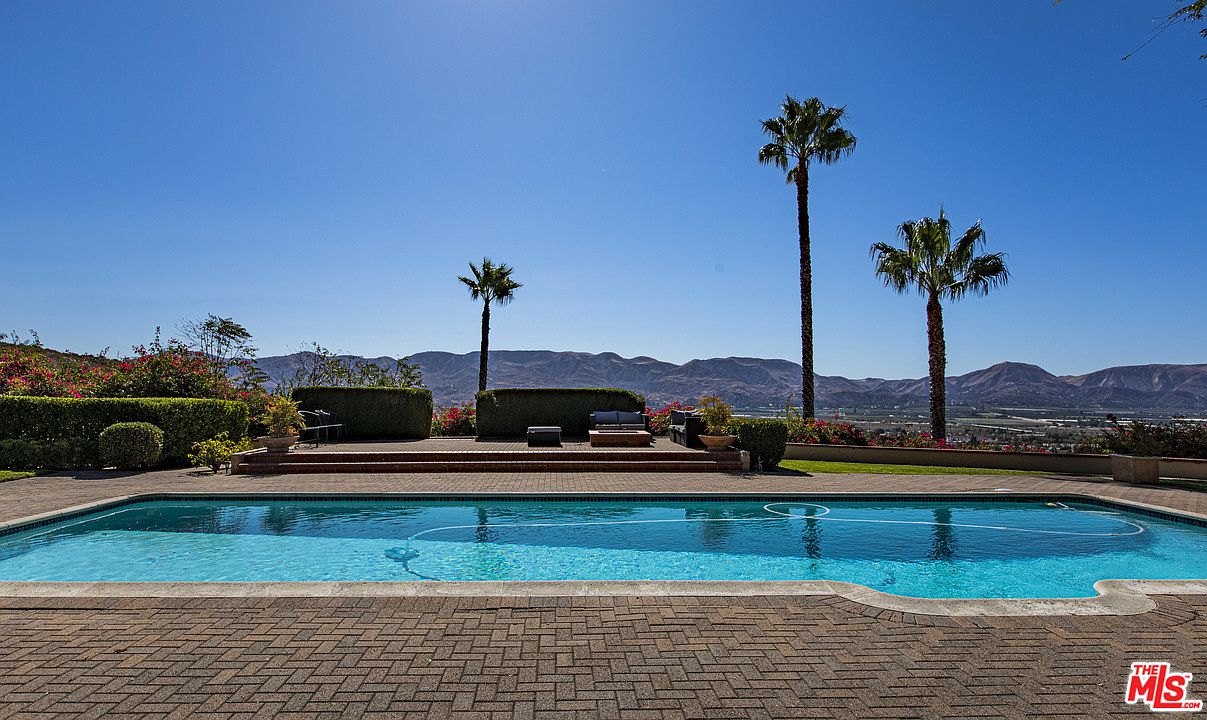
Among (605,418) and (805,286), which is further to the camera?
(805,286)

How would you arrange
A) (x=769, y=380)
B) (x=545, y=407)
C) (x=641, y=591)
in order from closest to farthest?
(x=641, y=591) < (x=545, y=407) < (x=769, y=380)

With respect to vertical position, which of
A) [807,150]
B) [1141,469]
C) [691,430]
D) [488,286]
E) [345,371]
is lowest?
[1141,469]

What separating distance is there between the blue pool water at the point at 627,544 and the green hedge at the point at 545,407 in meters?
10.1

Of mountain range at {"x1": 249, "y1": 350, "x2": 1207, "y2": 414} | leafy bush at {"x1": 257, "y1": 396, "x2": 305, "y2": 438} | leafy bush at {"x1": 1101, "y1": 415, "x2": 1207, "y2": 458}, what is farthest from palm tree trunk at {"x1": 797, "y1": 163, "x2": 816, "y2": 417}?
mountain range at {"x1": 249, "y1": 350, "x2": 1207, "y2": 414}

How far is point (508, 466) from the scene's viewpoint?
43.8 feet

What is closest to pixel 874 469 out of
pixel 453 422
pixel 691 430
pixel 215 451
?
pixel 691 430

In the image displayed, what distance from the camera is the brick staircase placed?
13148 millimetres

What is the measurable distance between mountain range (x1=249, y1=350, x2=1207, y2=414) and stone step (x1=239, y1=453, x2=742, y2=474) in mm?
99494

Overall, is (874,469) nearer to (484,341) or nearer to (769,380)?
(484,341)

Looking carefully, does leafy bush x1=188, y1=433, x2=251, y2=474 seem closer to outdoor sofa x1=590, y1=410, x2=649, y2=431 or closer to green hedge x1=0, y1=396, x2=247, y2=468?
green hedge x1=0, y1=396, x2=247, y2=468

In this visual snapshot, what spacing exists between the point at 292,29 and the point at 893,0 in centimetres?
1218

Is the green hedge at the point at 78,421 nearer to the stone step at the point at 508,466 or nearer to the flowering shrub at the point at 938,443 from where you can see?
the stone step at the point at 508,466

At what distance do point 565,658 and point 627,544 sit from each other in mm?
4526

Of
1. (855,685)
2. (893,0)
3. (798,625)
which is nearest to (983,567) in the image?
(798,625)
